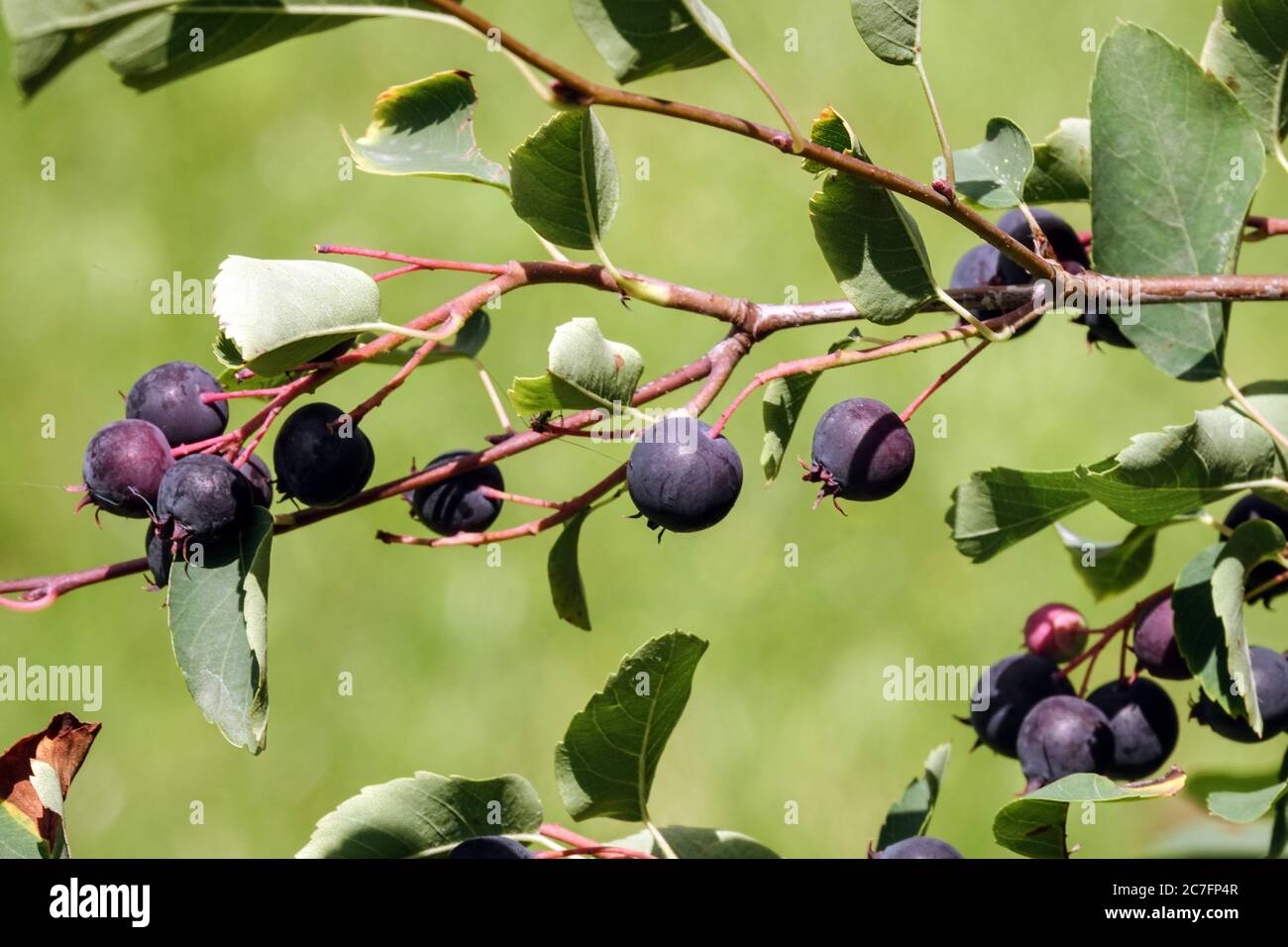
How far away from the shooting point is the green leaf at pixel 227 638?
2.79ft

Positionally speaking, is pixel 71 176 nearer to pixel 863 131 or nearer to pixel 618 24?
pixel 863 131

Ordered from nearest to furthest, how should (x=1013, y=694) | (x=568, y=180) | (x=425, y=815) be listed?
(x=568, y=180), (x=425, y=815), (x=1013, y=694)

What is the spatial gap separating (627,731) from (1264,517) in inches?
22.2

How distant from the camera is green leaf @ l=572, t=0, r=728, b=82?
724 millimetres

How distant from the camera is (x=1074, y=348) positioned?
351 centimetres

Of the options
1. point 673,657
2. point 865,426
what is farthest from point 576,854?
point 865,426

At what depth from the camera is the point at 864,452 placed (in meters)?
0.94

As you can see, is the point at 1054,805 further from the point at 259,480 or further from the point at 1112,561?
the point at 259,480

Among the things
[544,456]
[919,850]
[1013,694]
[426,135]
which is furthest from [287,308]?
[544,456]

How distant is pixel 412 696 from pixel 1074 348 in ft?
6.64

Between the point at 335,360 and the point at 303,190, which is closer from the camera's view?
the point at 335,360

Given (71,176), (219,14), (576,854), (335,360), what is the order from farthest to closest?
(71,176), (576,854), (335,360), (219,14)

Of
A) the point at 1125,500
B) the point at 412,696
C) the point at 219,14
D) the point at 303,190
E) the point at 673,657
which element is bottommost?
the point at 412,696

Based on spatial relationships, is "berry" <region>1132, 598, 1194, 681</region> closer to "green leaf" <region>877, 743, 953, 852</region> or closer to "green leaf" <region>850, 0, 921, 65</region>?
"green leaf" <region>877, 743, 953, 852</region>
